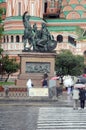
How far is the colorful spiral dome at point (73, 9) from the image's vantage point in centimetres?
11131

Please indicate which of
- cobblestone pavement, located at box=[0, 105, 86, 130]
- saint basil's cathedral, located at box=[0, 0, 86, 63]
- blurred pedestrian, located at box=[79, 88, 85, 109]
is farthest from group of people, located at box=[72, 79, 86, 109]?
saint basil's cathedral, located at box=[0, 0, 86, 63]

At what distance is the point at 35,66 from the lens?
43.2 meters

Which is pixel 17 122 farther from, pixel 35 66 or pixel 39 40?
pixel 39 40

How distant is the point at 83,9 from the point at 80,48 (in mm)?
13508

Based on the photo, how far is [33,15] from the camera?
99375 millimetres

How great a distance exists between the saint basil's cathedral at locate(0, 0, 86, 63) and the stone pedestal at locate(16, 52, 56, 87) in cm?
4800

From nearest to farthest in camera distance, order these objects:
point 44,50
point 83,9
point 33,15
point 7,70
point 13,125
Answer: point 13,125
point 44,50
point 7,70
point 33,15
point 83,9

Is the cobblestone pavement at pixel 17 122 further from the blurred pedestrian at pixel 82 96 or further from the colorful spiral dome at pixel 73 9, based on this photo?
the colorful spiral dome at pixel 73 9

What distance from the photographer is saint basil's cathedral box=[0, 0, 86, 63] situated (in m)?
96.8

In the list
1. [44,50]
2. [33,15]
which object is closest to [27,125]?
[44,50]

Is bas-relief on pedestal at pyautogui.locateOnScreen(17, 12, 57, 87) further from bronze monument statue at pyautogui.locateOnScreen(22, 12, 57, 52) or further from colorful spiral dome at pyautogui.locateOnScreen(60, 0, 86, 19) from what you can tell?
colorful spiral dome at pyautogui.locateOnScreen(60, 0, 86, 19)

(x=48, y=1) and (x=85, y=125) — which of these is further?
(x=48, y=1)

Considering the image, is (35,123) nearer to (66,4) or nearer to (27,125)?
(27,125)

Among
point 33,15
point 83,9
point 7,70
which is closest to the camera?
point 7,70
